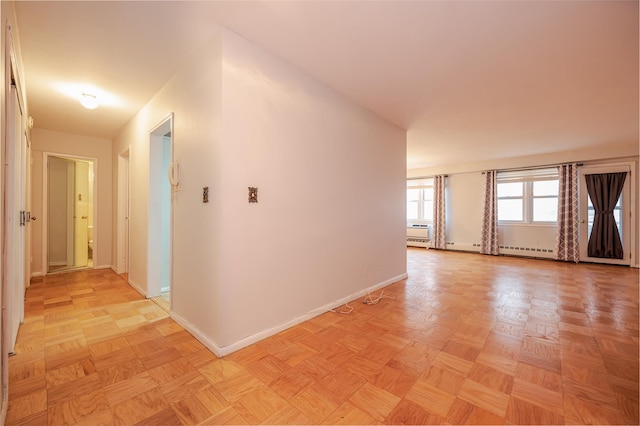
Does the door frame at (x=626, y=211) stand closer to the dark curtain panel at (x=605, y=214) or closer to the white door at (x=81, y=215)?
the dark curtain panel at (x=605, y=214)

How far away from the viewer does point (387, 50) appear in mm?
2244

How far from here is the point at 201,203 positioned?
2.18 meters

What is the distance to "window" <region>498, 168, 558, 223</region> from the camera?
614 centimetres

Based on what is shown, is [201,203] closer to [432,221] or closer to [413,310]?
[413,310]

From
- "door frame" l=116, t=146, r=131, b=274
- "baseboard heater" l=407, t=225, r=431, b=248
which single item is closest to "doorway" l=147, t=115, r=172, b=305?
"door frame" l=116, t=146, r=131, b=274

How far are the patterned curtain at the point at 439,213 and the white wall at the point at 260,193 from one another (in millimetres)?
5082

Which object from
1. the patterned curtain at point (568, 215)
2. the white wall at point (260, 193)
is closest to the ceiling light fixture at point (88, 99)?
the white wall at point (260, 193)

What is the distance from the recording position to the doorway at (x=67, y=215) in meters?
5.00

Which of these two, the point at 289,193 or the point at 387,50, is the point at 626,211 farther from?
the point at 289,193

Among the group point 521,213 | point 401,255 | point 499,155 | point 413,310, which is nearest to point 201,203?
point 413,310

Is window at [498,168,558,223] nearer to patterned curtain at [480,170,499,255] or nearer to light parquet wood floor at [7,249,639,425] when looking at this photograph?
patterned curtain at [480,170,499,255]

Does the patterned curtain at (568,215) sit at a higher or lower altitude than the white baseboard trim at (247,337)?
higher

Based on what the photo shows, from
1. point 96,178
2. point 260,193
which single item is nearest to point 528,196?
point 260,193

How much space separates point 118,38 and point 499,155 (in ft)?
23.5
